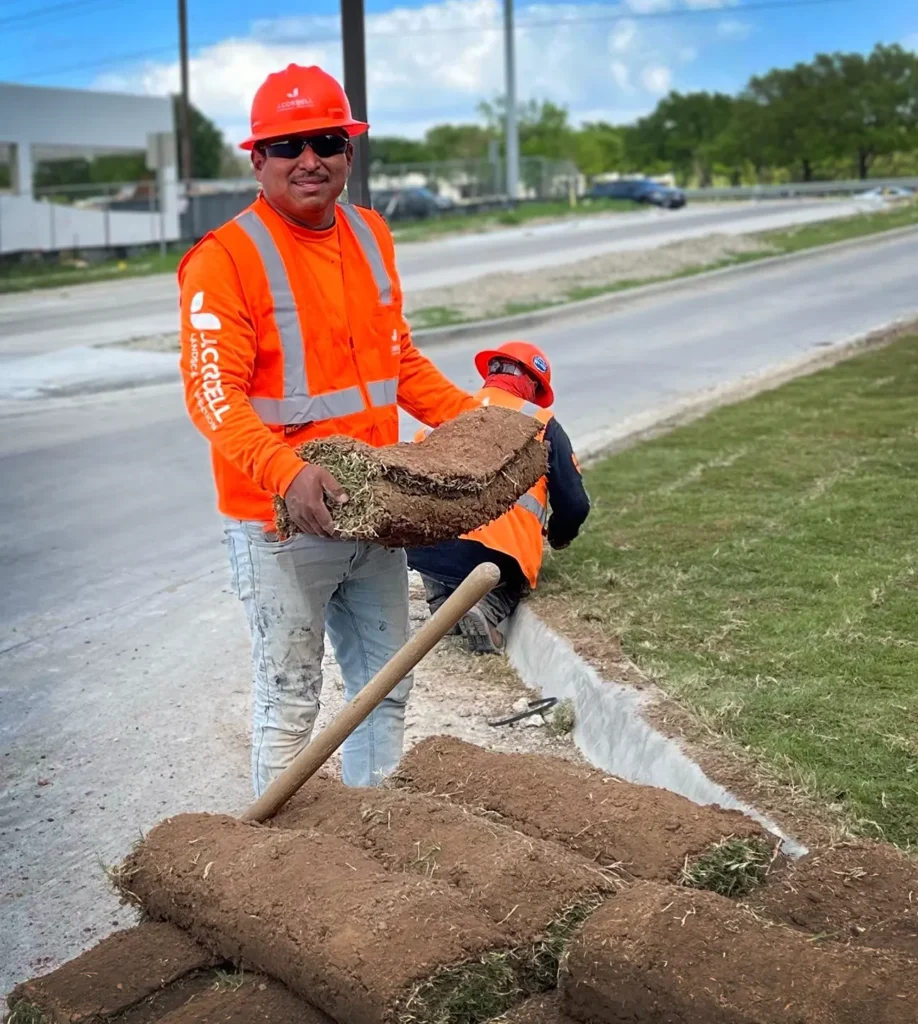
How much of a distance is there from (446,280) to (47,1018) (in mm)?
23365

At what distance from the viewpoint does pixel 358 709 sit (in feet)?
11.8

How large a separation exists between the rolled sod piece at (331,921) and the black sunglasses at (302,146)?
181cm

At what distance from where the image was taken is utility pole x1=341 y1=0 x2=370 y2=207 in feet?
35.3

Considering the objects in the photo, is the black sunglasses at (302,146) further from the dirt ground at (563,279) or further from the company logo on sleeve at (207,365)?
the dirt ground at (563,279)

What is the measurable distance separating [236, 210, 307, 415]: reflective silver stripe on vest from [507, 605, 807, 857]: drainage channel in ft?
5.29

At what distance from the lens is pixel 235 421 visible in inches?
149

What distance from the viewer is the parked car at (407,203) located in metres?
46.5

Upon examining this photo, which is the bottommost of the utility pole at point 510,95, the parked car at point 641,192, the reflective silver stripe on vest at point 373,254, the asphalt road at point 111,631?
the asphalt road at point 111,631

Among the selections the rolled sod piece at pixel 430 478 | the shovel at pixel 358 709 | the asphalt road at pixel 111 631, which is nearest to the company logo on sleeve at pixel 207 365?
the rolled sod piece at pixel 430 478

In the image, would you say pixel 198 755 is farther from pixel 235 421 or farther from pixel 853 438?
pixel 853 438

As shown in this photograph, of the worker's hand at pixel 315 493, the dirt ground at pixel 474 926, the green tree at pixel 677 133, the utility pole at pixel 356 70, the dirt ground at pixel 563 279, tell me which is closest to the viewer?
the dirt ground at pixel 474 926

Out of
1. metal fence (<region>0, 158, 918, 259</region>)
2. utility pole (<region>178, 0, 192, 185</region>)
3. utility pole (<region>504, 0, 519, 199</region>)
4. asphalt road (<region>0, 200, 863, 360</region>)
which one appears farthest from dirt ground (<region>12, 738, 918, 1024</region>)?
utility pole (<region>504, 0, 519, 199</region>)

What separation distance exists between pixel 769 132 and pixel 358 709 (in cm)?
8259

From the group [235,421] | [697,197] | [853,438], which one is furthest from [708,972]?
[697,197]
